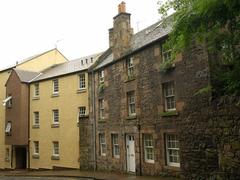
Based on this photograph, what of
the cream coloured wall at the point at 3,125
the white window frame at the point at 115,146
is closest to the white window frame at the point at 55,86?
the cream coloured wall at the point at 3,125

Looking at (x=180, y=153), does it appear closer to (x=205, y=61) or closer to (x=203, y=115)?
(x=203, y=115)

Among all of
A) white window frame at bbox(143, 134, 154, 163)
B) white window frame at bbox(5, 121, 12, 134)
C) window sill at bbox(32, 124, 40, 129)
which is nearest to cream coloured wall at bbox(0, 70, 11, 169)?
white window frame at bbox(5, 121, 12, 134)

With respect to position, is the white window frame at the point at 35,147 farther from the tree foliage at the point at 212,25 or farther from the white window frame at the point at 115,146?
the tree foliage at the point at 212,25

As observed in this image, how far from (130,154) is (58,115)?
37.5 feet

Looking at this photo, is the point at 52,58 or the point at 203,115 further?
the point at 52,58

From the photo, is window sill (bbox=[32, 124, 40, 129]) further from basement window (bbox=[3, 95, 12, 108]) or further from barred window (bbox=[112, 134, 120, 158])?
barred window (bbox=[112, 134, 120, 158])

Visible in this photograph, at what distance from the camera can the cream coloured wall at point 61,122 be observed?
28672 millimetres

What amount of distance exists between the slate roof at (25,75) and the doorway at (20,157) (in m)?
7.20

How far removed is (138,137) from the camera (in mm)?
20359

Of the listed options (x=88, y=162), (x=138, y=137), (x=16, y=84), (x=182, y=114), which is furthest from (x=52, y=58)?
(x=182, y=114)

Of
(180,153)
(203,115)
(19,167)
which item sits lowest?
(19,167)

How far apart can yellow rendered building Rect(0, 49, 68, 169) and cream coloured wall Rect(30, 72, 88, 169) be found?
382 cm

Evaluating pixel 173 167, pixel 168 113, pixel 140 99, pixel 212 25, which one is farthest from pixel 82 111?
pixel 212 25

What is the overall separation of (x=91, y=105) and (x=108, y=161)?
4992 mm
